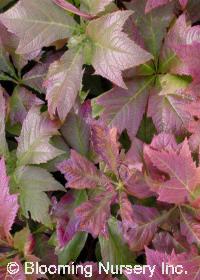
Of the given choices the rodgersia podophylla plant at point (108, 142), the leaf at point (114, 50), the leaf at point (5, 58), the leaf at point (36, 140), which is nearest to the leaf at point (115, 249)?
the rodgersia podophylla plant at point (108, 142)

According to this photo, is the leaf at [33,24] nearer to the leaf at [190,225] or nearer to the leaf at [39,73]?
the leaf at [39,73]

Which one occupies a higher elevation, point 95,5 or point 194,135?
point 95,5

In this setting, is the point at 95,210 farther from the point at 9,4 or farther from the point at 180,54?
the point at 9,4

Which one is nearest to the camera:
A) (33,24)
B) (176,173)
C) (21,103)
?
(176,173)

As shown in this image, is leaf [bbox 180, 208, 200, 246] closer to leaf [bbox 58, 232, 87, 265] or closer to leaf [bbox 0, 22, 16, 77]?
leaf [bbox 58, 232, 87, 265]

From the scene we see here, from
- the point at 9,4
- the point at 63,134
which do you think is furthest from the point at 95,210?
the point at 9,4

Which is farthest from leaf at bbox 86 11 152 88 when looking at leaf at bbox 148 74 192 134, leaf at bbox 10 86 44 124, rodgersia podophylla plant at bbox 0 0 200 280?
leaf at bbox 10 86 44 124

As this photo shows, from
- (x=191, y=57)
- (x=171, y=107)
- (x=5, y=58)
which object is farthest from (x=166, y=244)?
(x=5, y=58)

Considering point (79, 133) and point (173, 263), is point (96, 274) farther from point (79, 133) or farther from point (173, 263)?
point (79, 133)
